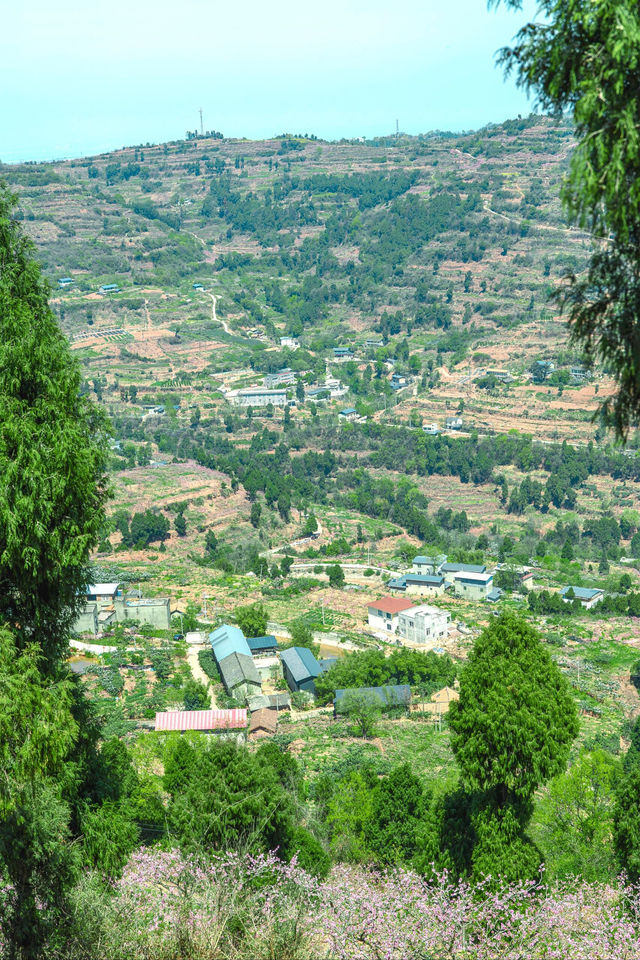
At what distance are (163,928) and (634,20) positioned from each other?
6.90 m

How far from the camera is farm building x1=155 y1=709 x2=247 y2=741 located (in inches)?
973

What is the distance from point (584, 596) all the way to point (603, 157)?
147 ft

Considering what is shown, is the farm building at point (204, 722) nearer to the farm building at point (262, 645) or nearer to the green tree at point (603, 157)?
the farm building at point (262, 645)

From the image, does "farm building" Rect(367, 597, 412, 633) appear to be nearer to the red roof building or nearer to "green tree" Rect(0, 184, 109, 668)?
the red roof building

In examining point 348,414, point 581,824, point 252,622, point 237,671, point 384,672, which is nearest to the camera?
point 581,824

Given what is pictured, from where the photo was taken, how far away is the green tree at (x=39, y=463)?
7.21 meters

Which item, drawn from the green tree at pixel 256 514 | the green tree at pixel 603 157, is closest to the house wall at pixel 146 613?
the green tree at pixel 256 514

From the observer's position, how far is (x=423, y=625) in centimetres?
3934

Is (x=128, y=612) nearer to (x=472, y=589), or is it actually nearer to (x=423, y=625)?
(x=423, y=625)

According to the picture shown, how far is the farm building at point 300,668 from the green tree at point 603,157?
2785 centimetres

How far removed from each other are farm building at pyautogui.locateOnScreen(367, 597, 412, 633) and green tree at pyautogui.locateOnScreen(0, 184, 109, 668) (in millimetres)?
33570

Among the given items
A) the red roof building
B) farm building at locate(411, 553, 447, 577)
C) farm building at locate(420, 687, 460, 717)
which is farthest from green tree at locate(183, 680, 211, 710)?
farm building at locate(411, 553, 447, 577)

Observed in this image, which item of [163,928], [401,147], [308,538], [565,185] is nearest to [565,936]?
[163,928]

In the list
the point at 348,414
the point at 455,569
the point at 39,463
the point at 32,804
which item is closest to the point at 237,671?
the point at 455,569
